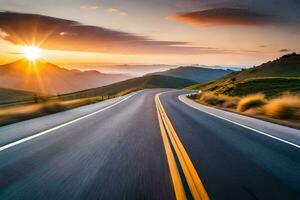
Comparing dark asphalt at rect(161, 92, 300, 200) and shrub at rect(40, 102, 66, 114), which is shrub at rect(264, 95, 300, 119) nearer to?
dark asphalt at rect(161, 92, 300, 200)

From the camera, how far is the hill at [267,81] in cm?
4931

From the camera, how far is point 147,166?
571 centimetres

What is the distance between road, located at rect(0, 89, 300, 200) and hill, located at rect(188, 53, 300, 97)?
35.6 m

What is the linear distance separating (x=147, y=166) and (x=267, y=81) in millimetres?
58443

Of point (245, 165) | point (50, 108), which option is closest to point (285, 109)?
point (245, 165)

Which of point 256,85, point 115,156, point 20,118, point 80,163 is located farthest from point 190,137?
point 256,85

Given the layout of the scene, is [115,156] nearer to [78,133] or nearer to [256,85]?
[78,133]

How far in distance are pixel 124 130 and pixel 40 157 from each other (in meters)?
4.41

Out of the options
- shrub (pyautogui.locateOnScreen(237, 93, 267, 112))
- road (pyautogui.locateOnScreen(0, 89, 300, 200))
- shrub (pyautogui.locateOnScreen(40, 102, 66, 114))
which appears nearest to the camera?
road (pyautogui.locateOnScreen(0, 89, 300, 200))

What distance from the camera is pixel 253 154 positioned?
22.9 ft

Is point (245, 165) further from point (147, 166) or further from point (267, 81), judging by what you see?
point (267, 81)

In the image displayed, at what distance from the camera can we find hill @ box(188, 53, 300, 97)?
4931 centimetres

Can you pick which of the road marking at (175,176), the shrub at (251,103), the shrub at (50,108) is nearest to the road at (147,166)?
the road marking at (175,176)

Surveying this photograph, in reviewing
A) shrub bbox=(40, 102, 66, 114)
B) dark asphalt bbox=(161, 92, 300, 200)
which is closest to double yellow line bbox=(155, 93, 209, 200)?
dark asphalt bbox=(161, 92, 300, 200)
